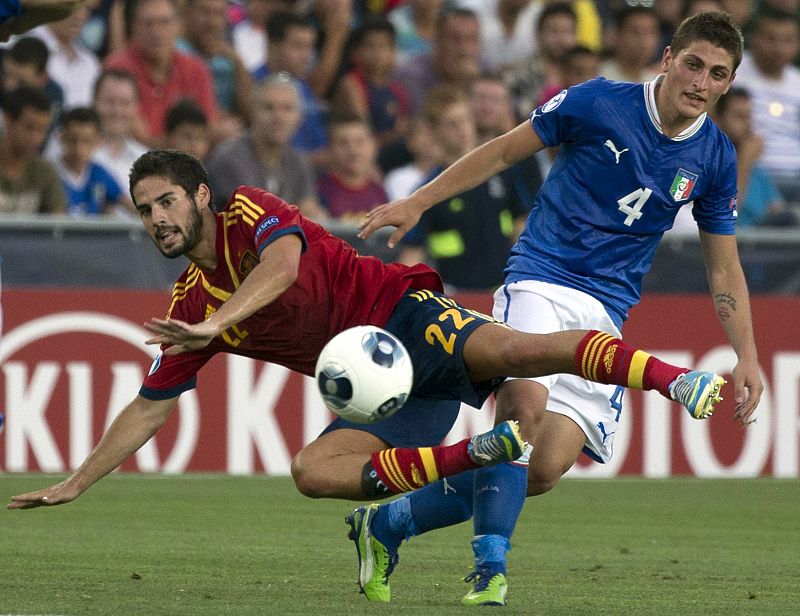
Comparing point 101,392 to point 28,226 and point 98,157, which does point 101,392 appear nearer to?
point 28,226

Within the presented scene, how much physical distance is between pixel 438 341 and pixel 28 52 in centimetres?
712

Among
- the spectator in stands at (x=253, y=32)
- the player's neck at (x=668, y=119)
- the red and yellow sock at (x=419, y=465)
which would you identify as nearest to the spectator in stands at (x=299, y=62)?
the spectator in stands at (x=253, y=32)

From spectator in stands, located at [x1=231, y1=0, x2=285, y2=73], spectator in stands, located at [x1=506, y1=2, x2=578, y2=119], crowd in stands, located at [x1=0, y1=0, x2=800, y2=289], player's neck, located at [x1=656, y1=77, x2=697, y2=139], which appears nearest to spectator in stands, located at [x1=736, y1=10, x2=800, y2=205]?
crowd in stands, located at [x1=0, y1=0, x2=800, y2=289]

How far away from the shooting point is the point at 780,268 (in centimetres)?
1153

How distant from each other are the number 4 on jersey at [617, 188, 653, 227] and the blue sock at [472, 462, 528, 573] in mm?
1240

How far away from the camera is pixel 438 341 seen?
5969mm

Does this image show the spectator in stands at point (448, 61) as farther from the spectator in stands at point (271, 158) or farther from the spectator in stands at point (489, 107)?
the spectator in stands at point (271, 158)

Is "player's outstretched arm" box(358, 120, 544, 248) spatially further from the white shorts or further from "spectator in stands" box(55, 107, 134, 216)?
"spectator in stands" box(55, 107, 134, 216)

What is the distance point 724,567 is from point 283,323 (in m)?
2.59

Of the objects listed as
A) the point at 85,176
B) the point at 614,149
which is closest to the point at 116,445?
the point at 614,149

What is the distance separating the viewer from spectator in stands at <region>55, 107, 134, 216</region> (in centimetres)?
1153

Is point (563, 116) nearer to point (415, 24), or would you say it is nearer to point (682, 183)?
point (682, 183)

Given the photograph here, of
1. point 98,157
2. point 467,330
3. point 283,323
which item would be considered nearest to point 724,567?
point 467,330

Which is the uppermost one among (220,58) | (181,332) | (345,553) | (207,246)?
(220,58)
